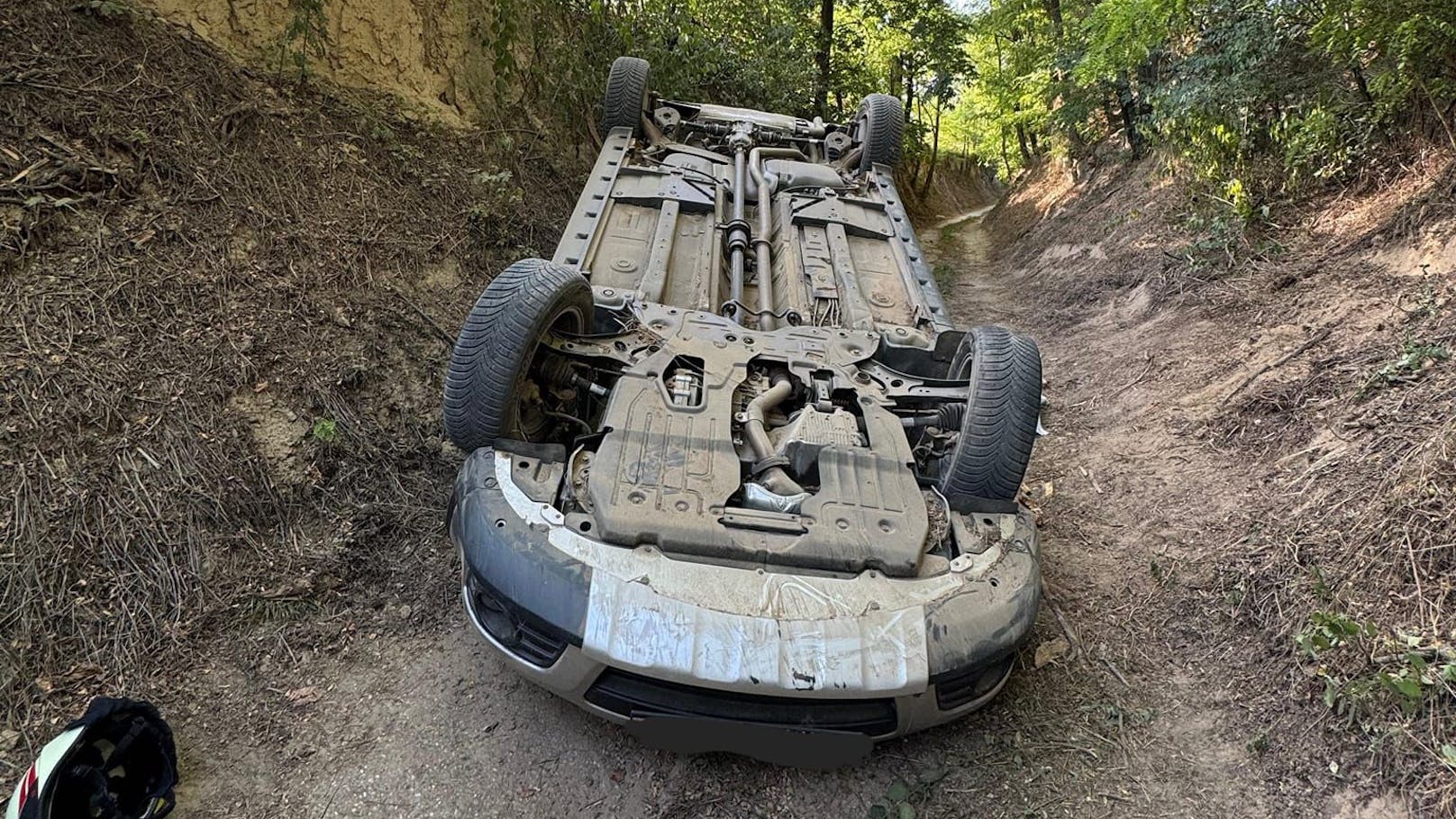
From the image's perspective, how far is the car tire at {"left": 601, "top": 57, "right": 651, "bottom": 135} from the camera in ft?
20.0

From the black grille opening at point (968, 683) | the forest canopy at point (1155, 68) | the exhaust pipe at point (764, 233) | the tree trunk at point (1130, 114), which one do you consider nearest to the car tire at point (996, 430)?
the black grille opening at point (968, 683)

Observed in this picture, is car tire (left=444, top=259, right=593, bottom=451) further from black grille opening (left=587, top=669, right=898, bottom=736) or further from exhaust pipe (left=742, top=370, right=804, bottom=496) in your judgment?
black grille opening (left=587, top=669, right=898, bottom=736)

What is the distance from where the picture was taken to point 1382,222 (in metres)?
4.75

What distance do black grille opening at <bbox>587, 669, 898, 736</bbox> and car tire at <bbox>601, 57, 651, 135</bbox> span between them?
4926 mm

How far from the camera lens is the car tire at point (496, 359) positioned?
2.91m

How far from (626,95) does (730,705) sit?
5.17 metres

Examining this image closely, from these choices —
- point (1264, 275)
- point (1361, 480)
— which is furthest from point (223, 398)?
point (1264, 275)

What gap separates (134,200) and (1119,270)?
7.08 metres

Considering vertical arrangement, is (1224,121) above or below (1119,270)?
above

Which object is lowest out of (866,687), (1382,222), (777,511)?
(866,687)

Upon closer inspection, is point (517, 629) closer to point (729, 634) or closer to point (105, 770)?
point (729, 634)

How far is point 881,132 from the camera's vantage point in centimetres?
639

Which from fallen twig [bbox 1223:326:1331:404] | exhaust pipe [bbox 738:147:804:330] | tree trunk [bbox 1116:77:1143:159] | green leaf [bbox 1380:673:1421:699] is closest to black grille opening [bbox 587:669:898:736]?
A: green leaf [bbox 1380:673:1421:699]

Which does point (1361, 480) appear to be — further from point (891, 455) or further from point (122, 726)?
point (122, 726)
